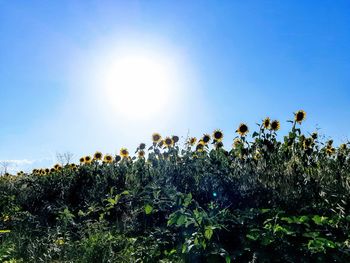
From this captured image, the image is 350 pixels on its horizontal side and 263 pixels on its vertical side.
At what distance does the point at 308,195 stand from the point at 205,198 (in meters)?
1.31

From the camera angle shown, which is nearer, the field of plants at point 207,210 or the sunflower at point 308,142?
the field of plants at point 207,210

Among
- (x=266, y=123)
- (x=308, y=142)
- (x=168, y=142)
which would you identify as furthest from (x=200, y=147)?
(x=308, y=142)

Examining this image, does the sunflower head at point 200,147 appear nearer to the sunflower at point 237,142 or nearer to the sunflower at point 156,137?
the sunflower at point 237,142

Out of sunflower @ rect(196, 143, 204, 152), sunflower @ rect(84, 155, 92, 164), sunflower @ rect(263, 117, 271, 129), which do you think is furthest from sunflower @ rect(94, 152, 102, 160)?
sunflower @ rect(263, 117, 271, 129)

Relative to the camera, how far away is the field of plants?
3.21 meters

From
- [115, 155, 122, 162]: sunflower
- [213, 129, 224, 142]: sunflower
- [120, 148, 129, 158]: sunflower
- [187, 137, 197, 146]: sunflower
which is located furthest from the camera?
[120, 148, 129, 158]: sunflower

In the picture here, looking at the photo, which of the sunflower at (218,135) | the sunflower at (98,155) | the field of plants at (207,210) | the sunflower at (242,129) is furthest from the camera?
the sunflower at (98,155)

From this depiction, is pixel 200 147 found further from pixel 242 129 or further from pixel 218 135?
pixel 242 129

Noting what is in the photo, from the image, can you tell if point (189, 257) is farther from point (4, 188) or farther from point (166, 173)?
point (4, 188)

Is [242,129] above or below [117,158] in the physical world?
below

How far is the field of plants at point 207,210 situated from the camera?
10.5 ft

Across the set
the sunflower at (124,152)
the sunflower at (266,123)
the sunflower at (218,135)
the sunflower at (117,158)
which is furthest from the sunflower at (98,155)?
the sunflower at (266,123)

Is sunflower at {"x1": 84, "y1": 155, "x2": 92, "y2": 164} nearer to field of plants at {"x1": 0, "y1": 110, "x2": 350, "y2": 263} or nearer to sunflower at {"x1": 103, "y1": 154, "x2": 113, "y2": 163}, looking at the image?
sunflower at {"x1": 103, "y1": 154, "x2": 113, "y2": 163}

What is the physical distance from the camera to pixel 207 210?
4195mm
